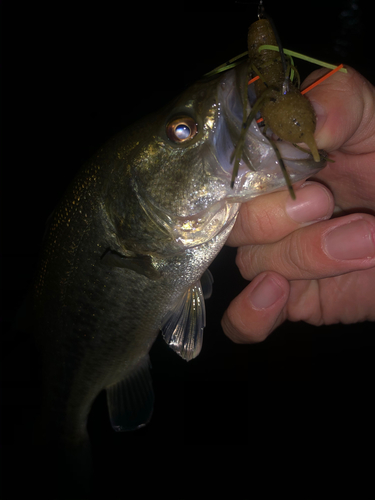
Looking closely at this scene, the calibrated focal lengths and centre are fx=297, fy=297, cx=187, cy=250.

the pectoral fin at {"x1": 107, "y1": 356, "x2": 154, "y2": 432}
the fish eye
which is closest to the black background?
the pectoral fin at {"x1": 107, "y1": 356, "x2": 154, "y2": 432}

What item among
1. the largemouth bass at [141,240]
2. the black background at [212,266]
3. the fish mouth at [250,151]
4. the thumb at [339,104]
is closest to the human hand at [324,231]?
the thumb at [339,104]

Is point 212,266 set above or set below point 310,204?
above

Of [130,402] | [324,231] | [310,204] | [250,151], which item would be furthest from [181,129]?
[130,402]

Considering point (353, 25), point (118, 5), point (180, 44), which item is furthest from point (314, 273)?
point (353, 25)

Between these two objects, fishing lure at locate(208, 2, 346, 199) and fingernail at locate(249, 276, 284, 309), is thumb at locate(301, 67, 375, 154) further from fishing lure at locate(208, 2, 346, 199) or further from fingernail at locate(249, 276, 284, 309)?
fingernail at locate(249, 276, 284, 309)

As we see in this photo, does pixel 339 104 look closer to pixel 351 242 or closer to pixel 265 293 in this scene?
pixel 351 242

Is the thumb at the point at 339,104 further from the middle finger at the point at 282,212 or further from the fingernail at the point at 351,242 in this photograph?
the fingernail at the point at 351,242
